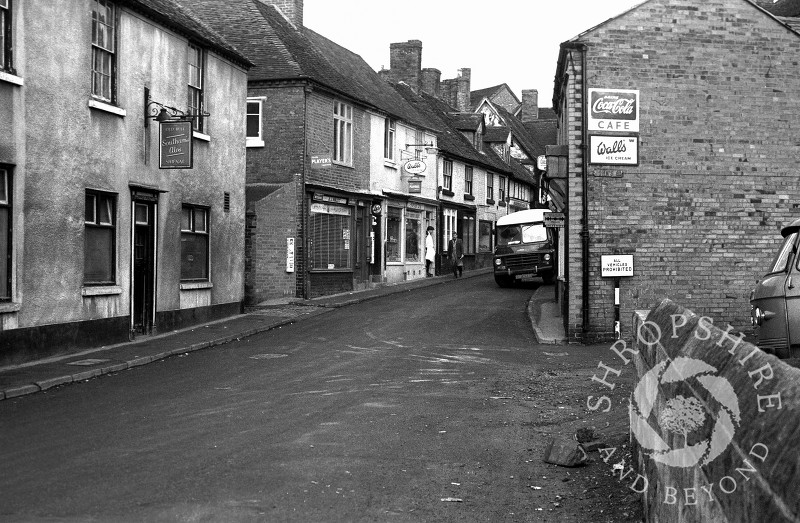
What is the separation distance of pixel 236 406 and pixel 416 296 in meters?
19.3

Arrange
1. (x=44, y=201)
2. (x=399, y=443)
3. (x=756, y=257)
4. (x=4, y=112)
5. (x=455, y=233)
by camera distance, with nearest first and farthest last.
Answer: (x=399, y=443)
(x=4, y=112)
(x=44, y=201)
(x=756, y=257)
(x=455, y=233)

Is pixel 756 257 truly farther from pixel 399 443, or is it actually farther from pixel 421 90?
pixel 421 90

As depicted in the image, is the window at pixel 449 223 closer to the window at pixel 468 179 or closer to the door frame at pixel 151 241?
the window at pixel 468 179

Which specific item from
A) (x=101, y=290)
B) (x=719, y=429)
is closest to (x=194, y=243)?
(x=101, y=290)

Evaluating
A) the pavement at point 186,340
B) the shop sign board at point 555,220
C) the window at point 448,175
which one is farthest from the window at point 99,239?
the window at point 448,175

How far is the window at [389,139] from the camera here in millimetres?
35416

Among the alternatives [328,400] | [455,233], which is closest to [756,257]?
[328,400]

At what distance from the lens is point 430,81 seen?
2192 inches

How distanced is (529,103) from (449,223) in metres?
38.0

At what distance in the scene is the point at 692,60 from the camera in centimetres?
1791

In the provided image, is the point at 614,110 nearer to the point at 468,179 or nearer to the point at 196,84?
the point at 196,84

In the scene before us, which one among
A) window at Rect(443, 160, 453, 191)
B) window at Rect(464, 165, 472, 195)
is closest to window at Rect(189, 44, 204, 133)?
window at Rect(443, 160, 453, 191)

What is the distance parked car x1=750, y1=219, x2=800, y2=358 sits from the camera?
9109mm

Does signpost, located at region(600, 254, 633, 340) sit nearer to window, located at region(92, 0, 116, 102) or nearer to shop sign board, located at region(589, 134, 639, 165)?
shop sign board, located at region(589, 134, 639, 165)
